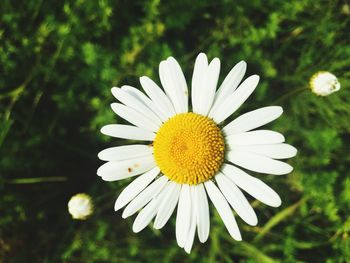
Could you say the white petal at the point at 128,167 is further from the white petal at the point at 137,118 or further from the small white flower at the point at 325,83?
the small white flower at the point at 325,83

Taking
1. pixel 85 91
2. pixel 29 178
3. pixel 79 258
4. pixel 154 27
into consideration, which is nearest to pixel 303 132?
pixel 154 27

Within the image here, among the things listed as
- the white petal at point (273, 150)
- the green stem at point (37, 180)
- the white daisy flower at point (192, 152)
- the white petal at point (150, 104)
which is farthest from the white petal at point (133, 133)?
the green stem at point (37, 180)

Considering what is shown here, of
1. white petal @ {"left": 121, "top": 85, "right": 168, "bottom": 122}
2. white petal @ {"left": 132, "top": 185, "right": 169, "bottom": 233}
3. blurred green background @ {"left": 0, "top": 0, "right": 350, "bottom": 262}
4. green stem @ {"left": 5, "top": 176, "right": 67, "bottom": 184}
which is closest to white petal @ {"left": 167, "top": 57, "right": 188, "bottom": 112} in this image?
white petal @ {"left": 121, "top": 85, "right": 168, "bottom": 122}

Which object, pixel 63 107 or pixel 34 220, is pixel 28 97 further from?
pixel 34 220

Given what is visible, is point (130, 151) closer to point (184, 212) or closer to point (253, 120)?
point (184, 212)

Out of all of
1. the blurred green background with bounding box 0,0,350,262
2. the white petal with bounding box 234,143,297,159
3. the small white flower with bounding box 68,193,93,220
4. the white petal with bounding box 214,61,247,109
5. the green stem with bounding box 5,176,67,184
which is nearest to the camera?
the white petal with bounding box 234,143,297,159

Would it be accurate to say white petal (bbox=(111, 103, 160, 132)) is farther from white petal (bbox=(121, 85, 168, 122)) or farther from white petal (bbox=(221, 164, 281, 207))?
white petal (bbox=(221, 164, 281, 207))
